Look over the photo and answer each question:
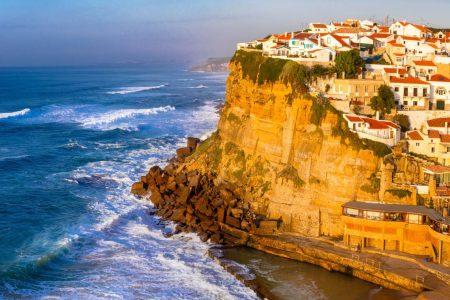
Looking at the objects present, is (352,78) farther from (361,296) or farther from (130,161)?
(130,161)

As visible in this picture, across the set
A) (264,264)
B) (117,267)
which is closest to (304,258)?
(264,264)

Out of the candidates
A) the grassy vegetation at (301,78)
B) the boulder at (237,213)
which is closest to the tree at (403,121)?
the grassy vegetation at (301,78)

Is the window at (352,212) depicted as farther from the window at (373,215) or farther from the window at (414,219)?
the window at (414,219)

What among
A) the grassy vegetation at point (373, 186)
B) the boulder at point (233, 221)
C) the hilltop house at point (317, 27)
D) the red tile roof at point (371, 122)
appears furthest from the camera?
the hilltop house at point (317, 27)

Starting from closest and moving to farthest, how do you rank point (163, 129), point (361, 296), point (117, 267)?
point (361, 296), point (117, 267), point (163, 129)

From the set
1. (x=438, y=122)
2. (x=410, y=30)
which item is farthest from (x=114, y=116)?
(x=438, y=122)

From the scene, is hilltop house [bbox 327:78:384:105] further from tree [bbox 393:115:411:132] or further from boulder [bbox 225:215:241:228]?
boulder [bbox 225:215:241:228]
